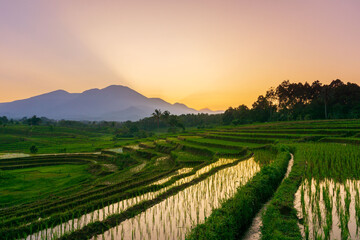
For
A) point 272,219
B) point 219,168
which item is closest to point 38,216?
point 272,219

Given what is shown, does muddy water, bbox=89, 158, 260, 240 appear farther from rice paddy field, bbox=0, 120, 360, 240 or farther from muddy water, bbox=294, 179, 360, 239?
muddy water, bbox=294, 179, 360, 239

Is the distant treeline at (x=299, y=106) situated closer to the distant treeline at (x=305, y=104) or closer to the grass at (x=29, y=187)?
the distant treeline at (x=305, y=104)

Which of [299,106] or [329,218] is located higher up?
[299,106]

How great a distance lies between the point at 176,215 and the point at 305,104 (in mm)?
72809

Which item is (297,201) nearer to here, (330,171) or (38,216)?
(330,171)

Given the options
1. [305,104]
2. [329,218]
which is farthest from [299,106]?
[329,218]

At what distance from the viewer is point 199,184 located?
454 inches

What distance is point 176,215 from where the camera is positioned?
25.7ft

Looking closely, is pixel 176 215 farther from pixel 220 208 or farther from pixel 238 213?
pixel 238 213

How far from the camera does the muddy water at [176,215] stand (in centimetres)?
661

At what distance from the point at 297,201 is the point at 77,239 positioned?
7811mm

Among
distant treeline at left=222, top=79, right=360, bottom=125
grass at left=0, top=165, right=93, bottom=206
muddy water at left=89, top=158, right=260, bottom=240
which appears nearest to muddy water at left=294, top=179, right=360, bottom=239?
muddy water at left=89, top=158, right=260, bottom=240

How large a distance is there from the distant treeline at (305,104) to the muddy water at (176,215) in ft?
169

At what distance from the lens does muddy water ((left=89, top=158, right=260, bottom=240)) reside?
21.7 feet
